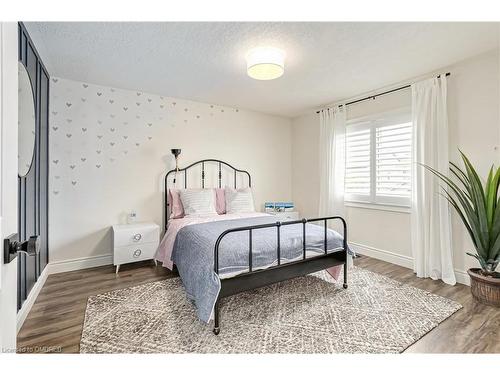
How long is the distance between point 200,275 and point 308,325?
94cm

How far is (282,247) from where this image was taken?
222cm

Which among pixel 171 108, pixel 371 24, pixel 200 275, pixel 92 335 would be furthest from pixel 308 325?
pixel 171 108

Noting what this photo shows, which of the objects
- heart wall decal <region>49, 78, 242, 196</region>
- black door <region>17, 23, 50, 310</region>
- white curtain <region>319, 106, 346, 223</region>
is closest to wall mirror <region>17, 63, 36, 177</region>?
black door <region>17, 23, 50, 310</region>

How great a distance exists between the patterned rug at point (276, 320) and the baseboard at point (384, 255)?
0.69m

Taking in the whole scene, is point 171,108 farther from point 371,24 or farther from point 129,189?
point 371,24

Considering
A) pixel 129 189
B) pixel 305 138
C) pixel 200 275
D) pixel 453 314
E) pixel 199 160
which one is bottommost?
pixel 453 314

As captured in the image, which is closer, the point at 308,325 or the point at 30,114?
the point at 308,325

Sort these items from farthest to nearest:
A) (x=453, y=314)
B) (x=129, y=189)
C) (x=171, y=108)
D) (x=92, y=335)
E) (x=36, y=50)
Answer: (x=171, y=108), (x=129, y=189), (x=36, y=50), (x=453, y=314), (x=92, y=335)

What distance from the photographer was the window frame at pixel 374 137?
Answer: 10.6 feet

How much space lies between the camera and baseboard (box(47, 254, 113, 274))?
302 cm

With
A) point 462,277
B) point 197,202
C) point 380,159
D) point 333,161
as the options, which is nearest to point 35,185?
point 197,202

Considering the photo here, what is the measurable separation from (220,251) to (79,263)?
234 cm

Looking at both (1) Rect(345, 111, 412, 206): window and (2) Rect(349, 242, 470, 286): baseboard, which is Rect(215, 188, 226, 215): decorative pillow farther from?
(2) Rect(349, 242, 470, 286): baseboard
